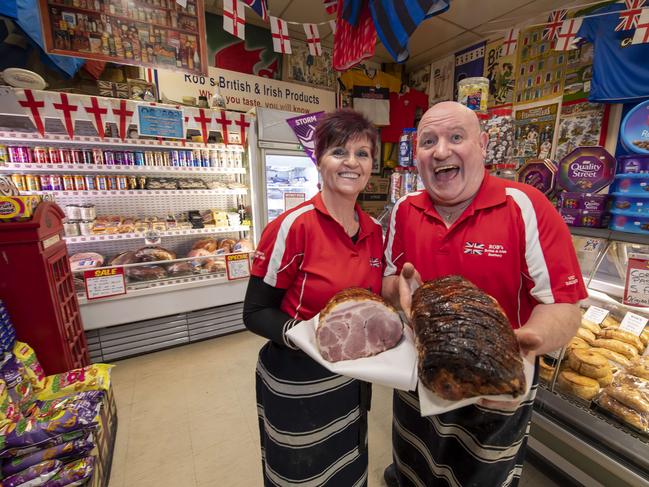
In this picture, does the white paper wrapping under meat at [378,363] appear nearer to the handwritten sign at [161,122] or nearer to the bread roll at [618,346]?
the bread roll at [618,346]

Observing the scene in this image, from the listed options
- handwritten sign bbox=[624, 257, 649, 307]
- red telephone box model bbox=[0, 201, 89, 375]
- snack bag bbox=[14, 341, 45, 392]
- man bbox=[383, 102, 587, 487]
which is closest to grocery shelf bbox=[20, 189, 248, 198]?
red telephone box model bbox=[0, 201, 89, 375]

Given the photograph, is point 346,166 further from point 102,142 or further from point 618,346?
point 102,142

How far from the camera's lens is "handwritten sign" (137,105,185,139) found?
3.04 m

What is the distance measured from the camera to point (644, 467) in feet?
4.47

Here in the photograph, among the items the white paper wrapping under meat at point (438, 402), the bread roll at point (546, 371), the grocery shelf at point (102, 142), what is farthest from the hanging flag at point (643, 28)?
the grocery shelf at point (102, 142)

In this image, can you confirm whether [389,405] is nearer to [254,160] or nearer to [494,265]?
[494,265]

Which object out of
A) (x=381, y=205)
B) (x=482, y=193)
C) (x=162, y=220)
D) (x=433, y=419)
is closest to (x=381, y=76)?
(x=381, y=205)

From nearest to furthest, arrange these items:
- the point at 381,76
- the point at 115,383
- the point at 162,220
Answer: the point at 115,383 < the point at 162,220 < the point at 381,76

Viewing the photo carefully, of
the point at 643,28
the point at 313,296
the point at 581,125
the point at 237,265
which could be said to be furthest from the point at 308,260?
the point at 581,125

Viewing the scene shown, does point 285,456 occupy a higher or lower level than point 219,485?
higher

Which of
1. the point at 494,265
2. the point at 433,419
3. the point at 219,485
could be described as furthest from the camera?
the point at 219,485

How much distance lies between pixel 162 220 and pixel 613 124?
532 cm

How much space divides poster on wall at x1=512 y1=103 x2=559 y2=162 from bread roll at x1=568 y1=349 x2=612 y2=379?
3.13 m

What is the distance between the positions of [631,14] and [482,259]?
9.78ft
